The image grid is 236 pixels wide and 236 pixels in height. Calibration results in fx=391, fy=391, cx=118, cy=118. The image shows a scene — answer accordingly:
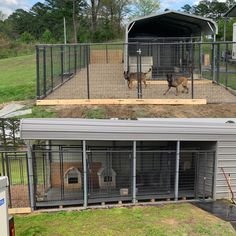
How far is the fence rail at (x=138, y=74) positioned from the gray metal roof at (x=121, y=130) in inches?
149

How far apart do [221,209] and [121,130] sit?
8.18ft

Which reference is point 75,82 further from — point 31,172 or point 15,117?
point 31,172

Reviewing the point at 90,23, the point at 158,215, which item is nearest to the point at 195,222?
the point at 158,215

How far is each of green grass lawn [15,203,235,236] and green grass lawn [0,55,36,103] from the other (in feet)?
25.0

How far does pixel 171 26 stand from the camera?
20.0m

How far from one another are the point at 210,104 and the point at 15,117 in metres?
5.72

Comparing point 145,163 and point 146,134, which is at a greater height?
point 146,134

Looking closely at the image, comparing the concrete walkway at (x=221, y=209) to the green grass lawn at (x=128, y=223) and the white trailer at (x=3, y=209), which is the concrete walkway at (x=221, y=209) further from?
the white trailer at (x=3, y=209)

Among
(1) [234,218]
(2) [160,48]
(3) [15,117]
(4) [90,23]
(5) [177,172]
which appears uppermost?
(4) [90,23]

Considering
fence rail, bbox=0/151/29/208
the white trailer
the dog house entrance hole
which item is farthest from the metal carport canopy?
the white trailer

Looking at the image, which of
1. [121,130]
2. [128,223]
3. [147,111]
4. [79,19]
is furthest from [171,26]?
[79,19]

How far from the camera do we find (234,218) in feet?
23.1

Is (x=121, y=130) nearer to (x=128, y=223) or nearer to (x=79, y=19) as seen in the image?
(x=128, y=223)

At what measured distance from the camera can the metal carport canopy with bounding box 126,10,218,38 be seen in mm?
16609
